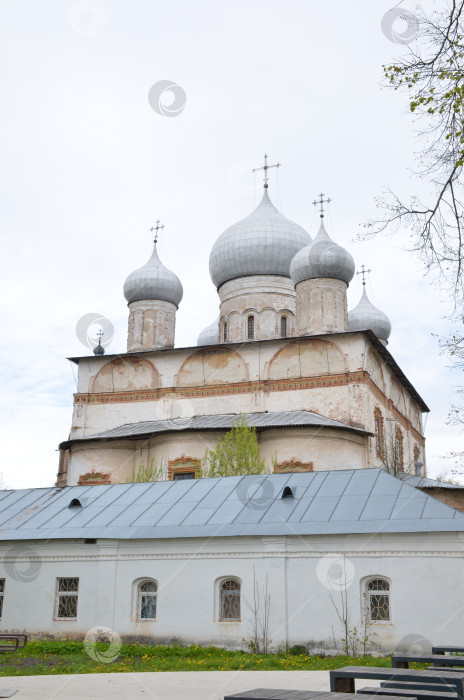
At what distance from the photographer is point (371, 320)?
97.1 feet

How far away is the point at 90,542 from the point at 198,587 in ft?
6.83

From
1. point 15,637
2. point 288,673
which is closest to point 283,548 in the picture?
point 288,673

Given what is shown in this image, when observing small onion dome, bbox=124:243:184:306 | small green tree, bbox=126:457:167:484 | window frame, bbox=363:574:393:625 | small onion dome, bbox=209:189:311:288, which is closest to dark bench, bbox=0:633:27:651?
window frame, bbox=363:574:393:625

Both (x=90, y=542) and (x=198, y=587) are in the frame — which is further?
(x=90, y=542)

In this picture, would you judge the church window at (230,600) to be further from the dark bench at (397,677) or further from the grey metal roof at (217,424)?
the grey metal roof at (217,424)

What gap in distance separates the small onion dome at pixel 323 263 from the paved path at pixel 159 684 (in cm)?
1554

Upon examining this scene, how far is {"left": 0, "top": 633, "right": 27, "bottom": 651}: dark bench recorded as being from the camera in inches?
405

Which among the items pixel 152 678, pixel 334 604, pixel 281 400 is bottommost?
pixel 152 678

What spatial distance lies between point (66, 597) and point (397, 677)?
7.64 meters

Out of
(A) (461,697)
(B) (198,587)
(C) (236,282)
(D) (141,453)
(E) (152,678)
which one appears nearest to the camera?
(A) (461,697)

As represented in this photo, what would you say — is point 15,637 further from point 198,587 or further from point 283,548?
point 283,548

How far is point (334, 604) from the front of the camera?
34.0ft

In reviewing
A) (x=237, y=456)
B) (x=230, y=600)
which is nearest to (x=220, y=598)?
(x=230, y=600)

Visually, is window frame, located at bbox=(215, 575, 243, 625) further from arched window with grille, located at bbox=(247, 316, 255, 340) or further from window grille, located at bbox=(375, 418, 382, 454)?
arched window with grille, located at bbox=(247, 316, 255, 340)
